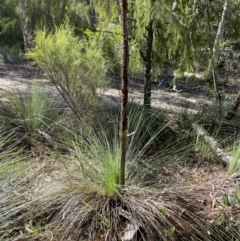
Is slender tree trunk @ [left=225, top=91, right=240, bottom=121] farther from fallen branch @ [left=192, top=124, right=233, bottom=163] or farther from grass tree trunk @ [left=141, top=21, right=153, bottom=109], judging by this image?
grass tree trunk @ [left=141, top=21, right=153, bottom=109]

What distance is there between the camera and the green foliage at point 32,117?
355 centimetres

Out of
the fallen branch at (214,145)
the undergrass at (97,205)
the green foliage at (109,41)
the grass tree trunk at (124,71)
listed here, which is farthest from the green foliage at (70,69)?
the grass tree trunk at (124,71)

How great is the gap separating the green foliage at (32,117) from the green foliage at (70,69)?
0.22 meters

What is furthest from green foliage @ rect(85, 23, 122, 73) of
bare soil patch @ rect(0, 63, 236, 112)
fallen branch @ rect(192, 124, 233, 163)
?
fallen branch @ rect(192, 124, 233, 163)

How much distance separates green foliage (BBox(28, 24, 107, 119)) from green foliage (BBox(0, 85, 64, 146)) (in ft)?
0.72

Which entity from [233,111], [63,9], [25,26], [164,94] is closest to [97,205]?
[233,111]

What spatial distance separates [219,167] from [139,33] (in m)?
1.91

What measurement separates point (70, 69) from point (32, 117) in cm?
69

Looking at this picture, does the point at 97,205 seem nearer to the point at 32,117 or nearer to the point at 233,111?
the point at 32,117

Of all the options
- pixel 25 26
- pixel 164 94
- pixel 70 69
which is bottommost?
pixel 164 94

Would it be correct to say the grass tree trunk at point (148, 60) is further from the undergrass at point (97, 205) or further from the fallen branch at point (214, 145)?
the undergrass at point (97, 205)

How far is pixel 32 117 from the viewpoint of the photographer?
3.69 m

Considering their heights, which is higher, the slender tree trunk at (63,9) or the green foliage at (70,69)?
the slender tree trunk at (63,9)

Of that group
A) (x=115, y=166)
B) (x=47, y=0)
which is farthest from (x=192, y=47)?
(x=47, y=0)
